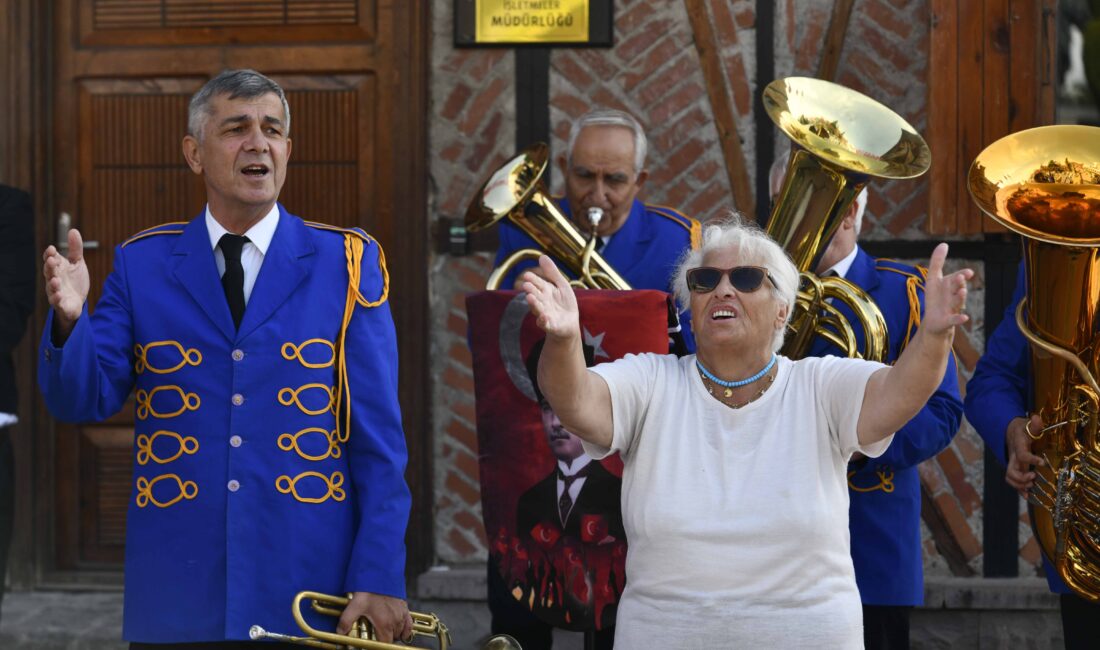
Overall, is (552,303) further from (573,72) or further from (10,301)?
(573,72)

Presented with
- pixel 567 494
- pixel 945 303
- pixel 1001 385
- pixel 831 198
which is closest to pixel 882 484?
pixel 1001 385

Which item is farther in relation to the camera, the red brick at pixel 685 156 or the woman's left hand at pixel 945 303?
the red brick at pixel 685 156

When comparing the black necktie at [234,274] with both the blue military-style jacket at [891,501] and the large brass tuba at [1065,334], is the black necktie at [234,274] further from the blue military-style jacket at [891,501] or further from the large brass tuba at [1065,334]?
the large brass tuba at [1065,334]

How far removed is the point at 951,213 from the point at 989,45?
2.03 feet

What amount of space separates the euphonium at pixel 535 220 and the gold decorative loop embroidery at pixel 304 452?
0.92 m

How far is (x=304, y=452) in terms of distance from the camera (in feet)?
10.7

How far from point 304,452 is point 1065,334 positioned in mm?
1781

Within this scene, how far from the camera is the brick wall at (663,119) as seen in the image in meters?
5.66

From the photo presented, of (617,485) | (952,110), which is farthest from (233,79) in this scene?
(952,110)

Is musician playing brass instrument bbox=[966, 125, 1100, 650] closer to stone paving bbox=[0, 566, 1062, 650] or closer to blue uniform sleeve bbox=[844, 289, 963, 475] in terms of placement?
blue uniform sleeve bbox=[844, 289, 963, 475]

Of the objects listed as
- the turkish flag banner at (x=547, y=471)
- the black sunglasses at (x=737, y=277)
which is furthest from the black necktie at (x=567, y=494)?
the black sunglasses at (x=737, y=277)

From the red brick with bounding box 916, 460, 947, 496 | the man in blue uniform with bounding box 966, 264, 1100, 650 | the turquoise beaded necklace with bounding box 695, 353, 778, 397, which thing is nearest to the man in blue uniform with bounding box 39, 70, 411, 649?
the turquoise beaded necklace with bounding box 695, 353, 778, 397

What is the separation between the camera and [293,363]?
3.26m

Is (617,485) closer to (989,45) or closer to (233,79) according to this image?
(233,79)
